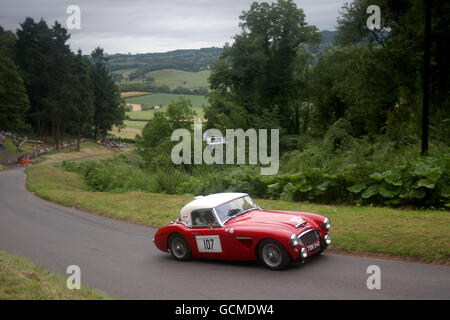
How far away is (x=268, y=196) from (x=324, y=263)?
8251 millimetres

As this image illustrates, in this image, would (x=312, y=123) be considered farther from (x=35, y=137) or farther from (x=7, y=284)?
(x=35, y=137)

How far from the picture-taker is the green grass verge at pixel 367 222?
9.13m

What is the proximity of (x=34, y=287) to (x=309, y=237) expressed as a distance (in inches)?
213

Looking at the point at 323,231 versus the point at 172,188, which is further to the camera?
the point at 172,188

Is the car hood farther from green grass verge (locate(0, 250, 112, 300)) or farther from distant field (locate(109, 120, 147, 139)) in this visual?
distant field (locate(109, 120, 147, 139))

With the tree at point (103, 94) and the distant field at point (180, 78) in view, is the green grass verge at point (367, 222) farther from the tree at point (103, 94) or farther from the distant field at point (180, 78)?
the distant field at point (180, 78)

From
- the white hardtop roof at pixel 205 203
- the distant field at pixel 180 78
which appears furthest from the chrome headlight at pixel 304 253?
the distant field at pixel 180 78

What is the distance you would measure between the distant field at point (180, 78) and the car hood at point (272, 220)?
123m

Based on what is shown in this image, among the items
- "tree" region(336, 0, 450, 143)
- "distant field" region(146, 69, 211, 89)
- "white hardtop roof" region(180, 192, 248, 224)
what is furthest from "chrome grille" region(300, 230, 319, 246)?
"distant field" region(146, 69, 211, 89)

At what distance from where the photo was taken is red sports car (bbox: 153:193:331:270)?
8664 mm

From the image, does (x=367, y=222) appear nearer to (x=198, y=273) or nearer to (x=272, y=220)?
(x=272, y=220)

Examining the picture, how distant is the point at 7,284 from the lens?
7199 millimetres

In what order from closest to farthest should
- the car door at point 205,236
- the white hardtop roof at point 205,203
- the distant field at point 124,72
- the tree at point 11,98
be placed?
the car door at point 205,236 → the white hardtop roof at point 205,203 → the tree at point 11,98 → the distant field at point 124,72

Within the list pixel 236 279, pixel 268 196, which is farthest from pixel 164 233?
pixel 268 196
